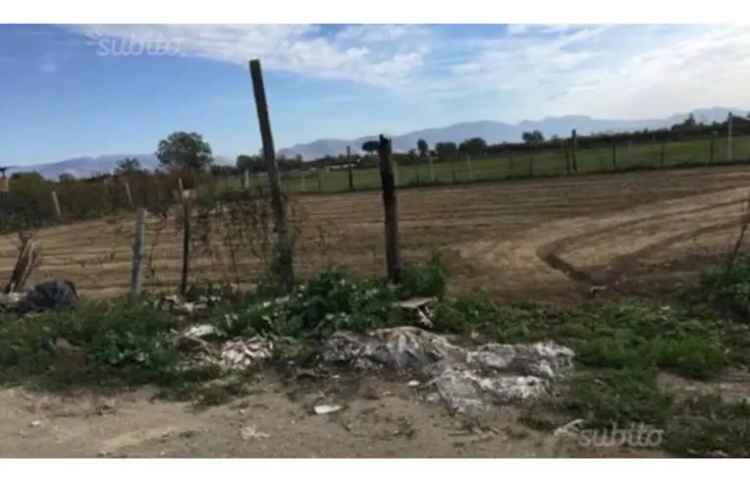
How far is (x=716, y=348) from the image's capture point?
15.0 ft

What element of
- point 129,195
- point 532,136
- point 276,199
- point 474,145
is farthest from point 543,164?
point 276,199

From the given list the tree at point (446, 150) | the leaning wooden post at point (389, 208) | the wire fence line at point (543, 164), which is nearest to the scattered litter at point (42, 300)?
the leaning wooden post at point (389, 208)

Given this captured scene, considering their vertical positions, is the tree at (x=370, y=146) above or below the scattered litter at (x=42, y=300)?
above

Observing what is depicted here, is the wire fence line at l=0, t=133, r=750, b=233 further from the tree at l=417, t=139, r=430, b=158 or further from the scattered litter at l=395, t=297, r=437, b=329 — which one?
the scattered litter at l=395, t=297, r=437, b=329

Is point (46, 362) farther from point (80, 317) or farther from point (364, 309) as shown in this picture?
point (364, 309)

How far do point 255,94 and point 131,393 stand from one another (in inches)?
119

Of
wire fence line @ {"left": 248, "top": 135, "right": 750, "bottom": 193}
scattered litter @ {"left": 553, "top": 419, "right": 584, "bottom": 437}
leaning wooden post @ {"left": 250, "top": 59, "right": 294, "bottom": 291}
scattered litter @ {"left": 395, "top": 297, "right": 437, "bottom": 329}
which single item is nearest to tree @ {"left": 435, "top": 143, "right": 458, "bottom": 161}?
wire fence line @ {"left": 248, "top": 135, "right": 750, "bottom": 193}

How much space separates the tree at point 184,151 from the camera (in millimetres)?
19053

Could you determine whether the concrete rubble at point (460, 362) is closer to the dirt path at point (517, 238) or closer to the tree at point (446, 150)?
the dirt path at point (517, 238)

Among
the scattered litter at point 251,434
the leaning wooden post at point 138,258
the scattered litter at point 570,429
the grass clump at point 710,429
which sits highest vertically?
the leaning wooden post at point 138,258

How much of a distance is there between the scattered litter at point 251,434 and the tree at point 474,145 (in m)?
39.6

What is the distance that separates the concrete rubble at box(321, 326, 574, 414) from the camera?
13.4 ft

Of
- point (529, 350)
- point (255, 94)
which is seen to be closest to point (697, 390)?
point (529, 350)

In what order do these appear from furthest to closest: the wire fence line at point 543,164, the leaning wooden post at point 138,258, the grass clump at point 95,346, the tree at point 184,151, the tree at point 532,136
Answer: the tree at point 532,136 < the wire fence line at point 543,164 < the tree at point 184,151 < the leaning wooden post at point 138,258 < the grass clump at point 95,346
